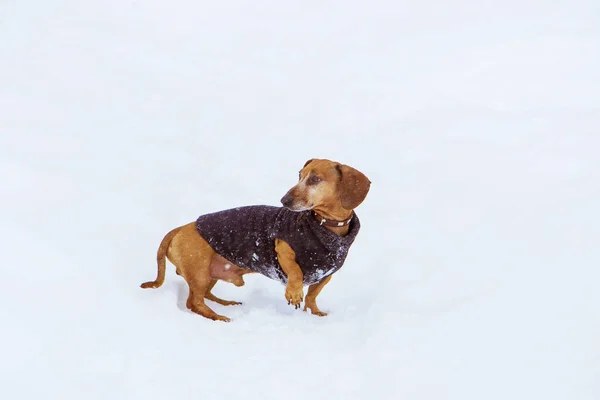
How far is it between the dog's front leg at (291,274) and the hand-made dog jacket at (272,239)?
4 cm

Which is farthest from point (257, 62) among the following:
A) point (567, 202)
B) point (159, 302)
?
point (159, 302)

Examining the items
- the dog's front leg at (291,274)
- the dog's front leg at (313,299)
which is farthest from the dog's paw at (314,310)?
the dog's front leg at (291,274)

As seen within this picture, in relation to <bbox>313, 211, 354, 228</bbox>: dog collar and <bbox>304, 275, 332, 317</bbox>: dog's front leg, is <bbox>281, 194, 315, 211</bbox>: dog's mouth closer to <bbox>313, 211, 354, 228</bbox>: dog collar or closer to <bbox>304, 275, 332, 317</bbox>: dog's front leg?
<bbox>313, 211, 354, 228</bbox>: dog collar

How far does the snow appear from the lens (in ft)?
9.73

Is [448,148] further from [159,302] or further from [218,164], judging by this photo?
[159,302]

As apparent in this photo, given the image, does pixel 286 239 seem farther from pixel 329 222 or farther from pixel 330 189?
pixel 330 189

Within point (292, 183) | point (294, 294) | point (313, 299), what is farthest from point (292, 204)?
point (292, 183)

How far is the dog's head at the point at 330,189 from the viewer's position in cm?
384

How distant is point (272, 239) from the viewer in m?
4.11

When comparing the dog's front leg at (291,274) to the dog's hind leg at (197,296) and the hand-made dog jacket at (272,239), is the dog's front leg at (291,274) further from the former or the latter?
the dog's hind leg at (197,296)

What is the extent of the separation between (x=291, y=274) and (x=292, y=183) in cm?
356

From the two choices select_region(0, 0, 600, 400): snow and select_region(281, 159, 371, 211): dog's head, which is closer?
select_region(0, 0, 600, 400): snow

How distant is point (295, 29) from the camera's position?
15.6 metres

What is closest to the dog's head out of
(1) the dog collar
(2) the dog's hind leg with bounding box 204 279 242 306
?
(1) the dog collar
